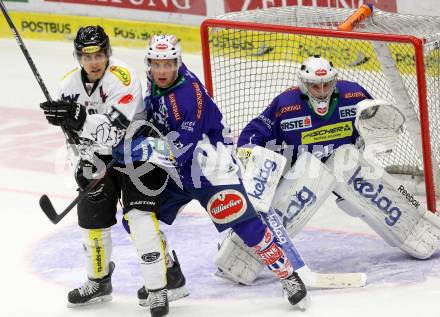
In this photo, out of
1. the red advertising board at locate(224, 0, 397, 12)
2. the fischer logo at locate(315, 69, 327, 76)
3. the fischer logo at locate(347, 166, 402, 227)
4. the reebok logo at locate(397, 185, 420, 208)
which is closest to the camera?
the fischer logo at locate(315, 69, 327, 76)

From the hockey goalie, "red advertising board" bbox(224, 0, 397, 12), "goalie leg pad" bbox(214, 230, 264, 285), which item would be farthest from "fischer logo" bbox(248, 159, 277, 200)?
"red advertising board" bbox(224, 0, 397, 12)

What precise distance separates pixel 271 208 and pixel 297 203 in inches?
7.5

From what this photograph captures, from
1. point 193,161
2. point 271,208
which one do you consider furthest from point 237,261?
point 193,161

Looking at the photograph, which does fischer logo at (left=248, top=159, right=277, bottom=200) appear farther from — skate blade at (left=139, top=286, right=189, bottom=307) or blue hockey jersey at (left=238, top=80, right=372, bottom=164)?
skate blade at (left=139, top=286, right=189, bottom=307)

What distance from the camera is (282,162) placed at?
507cm

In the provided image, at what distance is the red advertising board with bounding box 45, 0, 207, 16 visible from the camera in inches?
345

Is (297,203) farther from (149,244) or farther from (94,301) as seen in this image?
(94,301)

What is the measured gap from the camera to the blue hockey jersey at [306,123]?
206 inches

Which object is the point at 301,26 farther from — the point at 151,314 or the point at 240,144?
the point at 151,314

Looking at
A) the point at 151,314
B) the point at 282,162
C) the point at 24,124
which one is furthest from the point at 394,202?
the point at 24,124

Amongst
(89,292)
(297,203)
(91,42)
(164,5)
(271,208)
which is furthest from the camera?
(164,5)

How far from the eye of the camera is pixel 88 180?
4.67m

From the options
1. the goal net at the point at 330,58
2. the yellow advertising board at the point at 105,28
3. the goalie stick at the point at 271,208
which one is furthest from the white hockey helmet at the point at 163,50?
the yellow advertising board at the point at 105,28

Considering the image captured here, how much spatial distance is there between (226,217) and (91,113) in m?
0.72
